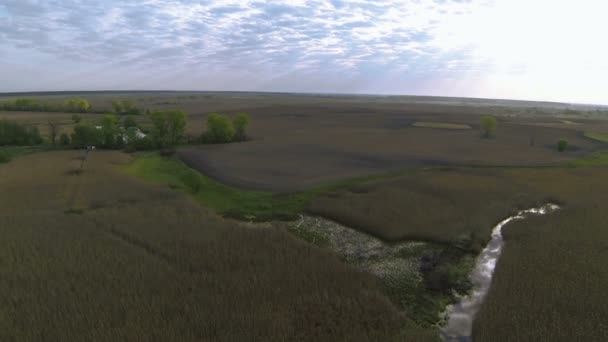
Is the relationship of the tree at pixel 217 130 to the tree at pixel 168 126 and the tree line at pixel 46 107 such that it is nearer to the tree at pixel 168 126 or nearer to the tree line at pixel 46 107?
the tree at pixel 168 126

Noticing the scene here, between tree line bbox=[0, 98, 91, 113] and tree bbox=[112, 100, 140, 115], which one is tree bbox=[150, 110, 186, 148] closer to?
tree bbox=[112, 100, 140, 115]

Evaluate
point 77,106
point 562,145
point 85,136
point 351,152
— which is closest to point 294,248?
point 351,152

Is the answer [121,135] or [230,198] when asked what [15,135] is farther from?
[230,198]

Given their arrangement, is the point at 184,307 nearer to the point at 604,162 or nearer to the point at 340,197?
the point at 340,197

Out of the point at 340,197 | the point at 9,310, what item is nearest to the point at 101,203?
the point at 9,310

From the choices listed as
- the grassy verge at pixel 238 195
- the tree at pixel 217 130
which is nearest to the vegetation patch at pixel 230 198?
the grassy verge at pixel 238 195

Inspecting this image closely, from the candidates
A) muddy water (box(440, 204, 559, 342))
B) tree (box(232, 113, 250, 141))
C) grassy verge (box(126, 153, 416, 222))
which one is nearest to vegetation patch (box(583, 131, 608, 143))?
grassy verge (box(126, 153, 416, 222))

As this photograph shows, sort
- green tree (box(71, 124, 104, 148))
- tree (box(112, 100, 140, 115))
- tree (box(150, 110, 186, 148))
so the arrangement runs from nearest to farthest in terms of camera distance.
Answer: green tree (box(71, 124, 104, 148)) → tree (box(150, 110, 186, 148)) → tree (box(112, 100, 140, 115))
